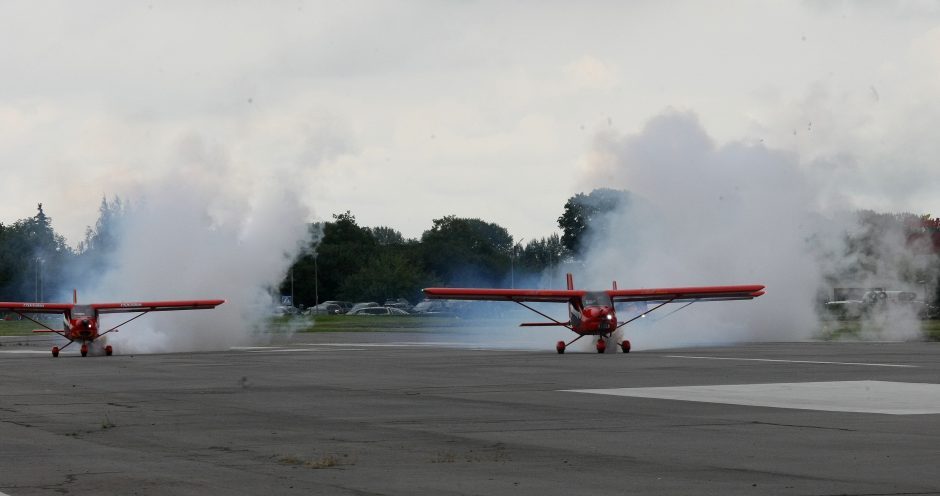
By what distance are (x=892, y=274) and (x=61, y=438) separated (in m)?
45.9

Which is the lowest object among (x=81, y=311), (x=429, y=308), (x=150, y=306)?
(x=81, y=311)

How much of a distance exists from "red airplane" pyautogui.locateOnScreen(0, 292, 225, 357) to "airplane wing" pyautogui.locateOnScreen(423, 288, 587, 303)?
9.61 metres

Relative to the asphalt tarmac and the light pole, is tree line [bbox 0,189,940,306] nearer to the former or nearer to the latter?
the light pole

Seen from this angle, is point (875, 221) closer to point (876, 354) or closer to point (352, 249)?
point (876, 354)

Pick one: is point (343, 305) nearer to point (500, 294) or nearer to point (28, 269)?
point (28, 269)

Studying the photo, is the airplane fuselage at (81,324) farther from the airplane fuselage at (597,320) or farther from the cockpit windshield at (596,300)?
the cockpit windshield at (596,300)

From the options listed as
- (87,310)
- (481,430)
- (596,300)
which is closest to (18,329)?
(87,310)

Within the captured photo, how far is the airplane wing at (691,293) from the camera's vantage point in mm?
41156

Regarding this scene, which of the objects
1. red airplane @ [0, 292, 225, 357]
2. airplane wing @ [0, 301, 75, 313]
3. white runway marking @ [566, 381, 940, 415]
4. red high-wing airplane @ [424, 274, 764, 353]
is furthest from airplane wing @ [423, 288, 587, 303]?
white runway marking @ [566, 381, 940, 415]

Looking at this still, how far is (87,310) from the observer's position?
4341 centimetres

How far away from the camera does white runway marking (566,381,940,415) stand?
62.1 feet

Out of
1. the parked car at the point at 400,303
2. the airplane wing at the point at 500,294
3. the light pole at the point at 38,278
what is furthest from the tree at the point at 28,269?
the airplane wing at the point at 500,294

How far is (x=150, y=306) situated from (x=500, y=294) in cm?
1317

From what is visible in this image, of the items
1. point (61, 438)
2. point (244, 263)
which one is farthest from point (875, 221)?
point (61, 438)
